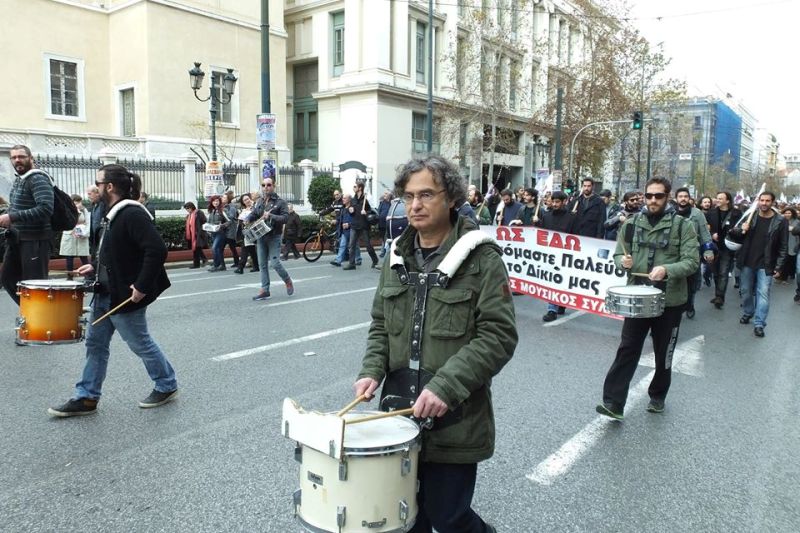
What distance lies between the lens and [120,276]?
473cm

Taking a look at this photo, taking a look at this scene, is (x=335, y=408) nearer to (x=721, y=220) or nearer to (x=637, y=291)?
(x=637, y=291)

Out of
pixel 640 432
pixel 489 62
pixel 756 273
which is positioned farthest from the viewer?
pixel 489 62

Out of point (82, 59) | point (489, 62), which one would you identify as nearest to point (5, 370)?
point (82, 59)

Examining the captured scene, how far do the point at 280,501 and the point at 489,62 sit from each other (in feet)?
112

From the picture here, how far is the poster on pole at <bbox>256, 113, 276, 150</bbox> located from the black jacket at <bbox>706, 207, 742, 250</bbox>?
1084 cm

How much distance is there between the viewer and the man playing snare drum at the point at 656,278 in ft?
16.2

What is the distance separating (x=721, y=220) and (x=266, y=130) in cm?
1130

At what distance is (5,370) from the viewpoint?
5.99 metres

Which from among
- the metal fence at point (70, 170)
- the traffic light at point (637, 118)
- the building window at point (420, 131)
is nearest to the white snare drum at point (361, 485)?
the metal fence at point (70, 170)

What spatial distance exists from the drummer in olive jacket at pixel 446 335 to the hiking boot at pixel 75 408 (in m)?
3.22

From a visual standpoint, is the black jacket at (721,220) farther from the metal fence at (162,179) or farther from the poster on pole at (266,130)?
the metal fence at (162,179)

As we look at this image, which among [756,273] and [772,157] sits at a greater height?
[772,157]

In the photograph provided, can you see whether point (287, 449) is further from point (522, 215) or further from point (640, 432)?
point (522, 215)

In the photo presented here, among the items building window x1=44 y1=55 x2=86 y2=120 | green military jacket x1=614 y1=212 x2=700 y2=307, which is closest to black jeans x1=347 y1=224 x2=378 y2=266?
green military jacket x1=614 y1=212 x2=700 y2=307
